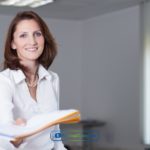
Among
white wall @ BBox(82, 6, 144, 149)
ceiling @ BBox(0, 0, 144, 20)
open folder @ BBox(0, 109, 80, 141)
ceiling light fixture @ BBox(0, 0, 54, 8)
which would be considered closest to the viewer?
open folder @ BBox(0, 109, 80, 141)

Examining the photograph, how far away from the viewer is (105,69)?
7.79 metres

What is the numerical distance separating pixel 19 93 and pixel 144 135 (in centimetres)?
592

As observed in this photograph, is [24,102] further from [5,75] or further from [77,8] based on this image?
[77,8]

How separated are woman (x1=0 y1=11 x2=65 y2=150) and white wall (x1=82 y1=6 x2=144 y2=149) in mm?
5867

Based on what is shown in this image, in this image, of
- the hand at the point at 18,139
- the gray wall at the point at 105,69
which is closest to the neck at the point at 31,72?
the hand at the point at 18,139

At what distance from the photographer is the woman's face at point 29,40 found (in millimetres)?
1064

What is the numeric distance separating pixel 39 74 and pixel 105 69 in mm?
6695

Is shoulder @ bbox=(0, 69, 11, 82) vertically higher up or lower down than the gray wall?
higher up

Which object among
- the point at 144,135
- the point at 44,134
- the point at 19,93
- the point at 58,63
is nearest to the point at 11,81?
the point at 19,93

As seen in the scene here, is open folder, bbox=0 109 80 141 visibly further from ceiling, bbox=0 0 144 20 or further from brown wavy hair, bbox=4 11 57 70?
ceiling, bbox=0 0 144 20

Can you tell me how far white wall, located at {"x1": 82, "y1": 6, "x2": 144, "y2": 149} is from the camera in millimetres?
7113

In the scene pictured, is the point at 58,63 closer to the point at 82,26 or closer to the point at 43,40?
the point at 82,26

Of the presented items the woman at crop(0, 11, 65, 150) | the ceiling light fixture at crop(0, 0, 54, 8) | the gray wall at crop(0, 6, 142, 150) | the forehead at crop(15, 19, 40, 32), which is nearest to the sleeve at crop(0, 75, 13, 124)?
the woman at crop(0, 11, 65, 150)

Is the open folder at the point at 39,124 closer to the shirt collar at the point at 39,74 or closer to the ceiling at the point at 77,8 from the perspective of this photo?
the shirt collar at the point at 39,74
